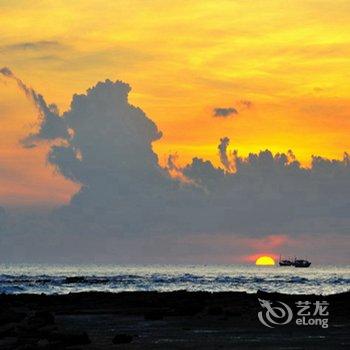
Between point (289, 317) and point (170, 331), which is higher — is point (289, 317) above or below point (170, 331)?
above

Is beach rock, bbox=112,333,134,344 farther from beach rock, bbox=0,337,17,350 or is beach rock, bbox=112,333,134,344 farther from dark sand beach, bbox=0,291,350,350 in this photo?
beach rock, bbox=0,337,17,350

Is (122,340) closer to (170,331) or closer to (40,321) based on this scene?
(170,331)

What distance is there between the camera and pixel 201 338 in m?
26.6

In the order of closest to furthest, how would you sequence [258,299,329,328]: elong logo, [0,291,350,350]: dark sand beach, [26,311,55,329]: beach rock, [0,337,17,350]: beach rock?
[0,337,17,350]: beach rock, [0,291,350,350]: dark sand beach, [258,299,329,328]: elong logo, [26,311,55,329]: beach rock

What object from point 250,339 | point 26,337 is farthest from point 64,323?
point 250,339

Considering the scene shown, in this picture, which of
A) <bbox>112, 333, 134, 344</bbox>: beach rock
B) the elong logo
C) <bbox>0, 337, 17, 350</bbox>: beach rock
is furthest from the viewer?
the elong logo

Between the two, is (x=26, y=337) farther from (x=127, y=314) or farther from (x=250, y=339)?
(x=127, y=314)

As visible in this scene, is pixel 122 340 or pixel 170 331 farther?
pixel 170 331

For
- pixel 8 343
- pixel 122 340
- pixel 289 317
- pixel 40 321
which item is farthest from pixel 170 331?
pixel 40 321

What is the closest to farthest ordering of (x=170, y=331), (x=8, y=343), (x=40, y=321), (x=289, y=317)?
(x=8, y=343) < (x=170, y=331) < (x=289, y=317) < (x=40, y=321)

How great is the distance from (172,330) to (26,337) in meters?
6.00

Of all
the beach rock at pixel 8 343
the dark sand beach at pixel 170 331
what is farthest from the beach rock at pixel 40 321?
the beach rock at pixel 8 343

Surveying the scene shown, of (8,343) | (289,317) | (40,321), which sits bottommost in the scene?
(8,343)

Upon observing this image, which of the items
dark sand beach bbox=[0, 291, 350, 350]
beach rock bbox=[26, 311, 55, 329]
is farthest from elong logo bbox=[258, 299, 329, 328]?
beach rock bbox=[26, 311, 55, 329]
